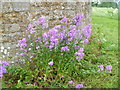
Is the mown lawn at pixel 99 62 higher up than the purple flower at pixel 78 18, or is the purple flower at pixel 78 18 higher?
the purple flower at pixel 78 18

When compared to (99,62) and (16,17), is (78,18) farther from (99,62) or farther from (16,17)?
(99,62)

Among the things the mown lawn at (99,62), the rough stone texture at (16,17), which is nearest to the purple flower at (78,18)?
the rough stone texture at (16,17)

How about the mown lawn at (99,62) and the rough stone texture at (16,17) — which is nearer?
the mown lawn at (99,62)

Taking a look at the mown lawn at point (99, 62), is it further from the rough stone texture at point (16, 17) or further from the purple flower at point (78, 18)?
the rough stone texture at point (16, 17)

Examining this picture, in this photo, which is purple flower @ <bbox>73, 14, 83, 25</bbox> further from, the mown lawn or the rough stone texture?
the mown lawn

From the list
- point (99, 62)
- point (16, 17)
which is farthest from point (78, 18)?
point (99, 62)

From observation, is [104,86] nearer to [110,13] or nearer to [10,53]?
[10,53]

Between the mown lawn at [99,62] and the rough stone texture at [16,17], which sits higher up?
the rough stone texture at [16,17]

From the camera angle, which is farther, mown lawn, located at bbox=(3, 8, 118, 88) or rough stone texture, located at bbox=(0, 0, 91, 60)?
rough stone texture, located at bbox=(0, 0, 91, 60)

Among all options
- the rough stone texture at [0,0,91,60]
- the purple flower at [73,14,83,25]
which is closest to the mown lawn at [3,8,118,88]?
the purple flower at [73,14,83,25]

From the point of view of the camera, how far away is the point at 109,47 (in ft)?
22.0

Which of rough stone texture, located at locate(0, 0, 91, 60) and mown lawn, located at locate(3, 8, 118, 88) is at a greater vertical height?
rough stone texture, located at locate(0, 0, 91, 60)

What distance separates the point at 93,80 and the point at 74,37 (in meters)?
1.00

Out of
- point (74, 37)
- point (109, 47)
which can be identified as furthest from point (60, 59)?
point (109, 47)
